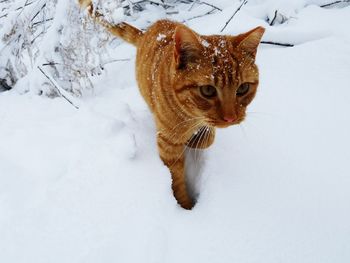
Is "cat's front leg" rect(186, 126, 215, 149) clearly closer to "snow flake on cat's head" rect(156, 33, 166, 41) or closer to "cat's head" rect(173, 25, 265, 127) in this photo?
"cat's head" rect(173, 25, 265, 127)

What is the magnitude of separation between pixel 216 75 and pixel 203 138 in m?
0.54

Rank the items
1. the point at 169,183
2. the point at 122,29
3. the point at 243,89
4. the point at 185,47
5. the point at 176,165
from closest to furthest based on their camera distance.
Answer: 1. the point at 185,47
2. the point at 243,89
3. the point at 169,183
4. the point at 176,165
5. the point at 122,29

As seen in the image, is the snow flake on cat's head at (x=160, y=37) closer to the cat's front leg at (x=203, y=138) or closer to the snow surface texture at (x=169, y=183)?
the snow surface texture at (x=169, y=183)

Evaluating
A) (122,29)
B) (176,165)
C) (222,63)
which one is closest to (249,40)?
(222,63)

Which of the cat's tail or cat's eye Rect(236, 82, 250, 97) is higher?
cat's eye Rect(236, 82, 250, 97)

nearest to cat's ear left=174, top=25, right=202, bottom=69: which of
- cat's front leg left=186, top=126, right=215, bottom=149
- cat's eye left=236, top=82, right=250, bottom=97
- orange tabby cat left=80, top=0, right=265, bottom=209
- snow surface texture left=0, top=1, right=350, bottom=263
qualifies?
orange tabby cat left=80, top=0, right=265, bottom=209

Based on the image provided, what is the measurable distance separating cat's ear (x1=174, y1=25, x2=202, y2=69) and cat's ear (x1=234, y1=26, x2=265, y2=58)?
0.75ft

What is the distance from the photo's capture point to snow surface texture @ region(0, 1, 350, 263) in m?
1.69

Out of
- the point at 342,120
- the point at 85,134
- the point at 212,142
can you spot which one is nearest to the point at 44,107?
the point at 85,134

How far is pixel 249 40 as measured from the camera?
1.89m

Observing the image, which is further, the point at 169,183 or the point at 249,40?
the point at 169,183

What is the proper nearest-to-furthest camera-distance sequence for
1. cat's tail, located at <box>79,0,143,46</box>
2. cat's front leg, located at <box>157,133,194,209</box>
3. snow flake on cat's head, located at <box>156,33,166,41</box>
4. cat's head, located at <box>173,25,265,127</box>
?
cat's head, located at <box>173,25,265,127</box> < cat's front leg, located at <box>157,133,194,209</box> < snow flake on cat's head, located at <box>156,33,166,41</box> < cat's tail, located at <box>79,0,143,46</box>

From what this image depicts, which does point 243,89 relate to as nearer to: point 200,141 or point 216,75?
point 216,75

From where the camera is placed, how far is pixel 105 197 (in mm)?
1885
